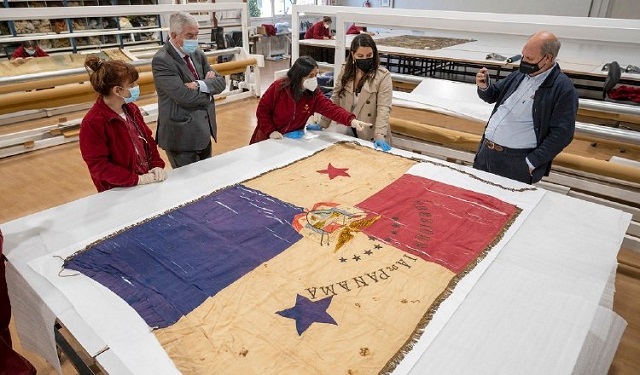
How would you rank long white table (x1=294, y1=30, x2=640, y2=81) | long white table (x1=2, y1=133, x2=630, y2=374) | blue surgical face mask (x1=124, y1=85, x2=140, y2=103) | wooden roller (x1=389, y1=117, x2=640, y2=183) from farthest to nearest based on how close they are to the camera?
1. long white table (x1=294, y1=30, x2=640, y2=81)
2. wooden roller (x1=389, y1=117, x2=640, y2=183)
3. blue surgical face mask (x1=124, y1=85, x2=140, y2=103)
4. long white table (x1=2, y1=133, x2=630, y2=374)

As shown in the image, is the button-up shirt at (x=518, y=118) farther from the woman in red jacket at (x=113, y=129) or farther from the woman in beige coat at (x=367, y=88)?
the woman in red jacket at (x=113, y=129)

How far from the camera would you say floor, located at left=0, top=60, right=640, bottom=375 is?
6.20 feet

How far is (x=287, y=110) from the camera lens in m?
2.39

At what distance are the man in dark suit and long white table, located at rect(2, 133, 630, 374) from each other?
1.67 feet

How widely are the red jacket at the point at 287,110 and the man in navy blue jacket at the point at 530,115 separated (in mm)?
769

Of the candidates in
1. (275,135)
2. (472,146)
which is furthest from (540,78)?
(275,135)

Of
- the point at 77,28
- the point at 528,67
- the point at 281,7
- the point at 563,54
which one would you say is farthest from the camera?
the point at 281,7

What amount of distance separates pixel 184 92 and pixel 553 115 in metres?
1.76

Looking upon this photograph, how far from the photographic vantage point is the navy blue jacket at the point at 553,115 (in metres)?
1.82

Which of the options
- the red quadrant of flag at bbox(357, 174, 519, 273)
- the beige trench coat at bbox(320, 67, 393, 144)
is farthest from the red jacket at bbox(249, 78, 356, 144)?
the red quadrant of flag at bbox(357, 174, 519, 273)

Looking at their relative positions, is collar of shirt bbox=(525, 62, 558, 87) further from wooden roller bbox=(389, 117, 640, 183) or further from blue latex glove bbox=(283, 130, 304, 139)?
blue latex glove bbox=(283, 130, 304, 139)

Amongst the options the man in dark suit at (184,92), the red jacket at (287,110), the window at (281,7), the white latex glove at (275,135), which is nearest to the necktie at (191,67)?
the man in dark suit at (184,92)

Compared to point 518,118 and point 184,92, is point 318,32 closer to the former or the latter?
point 184,92

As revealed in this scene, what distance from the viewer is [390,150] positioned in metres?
2.33
